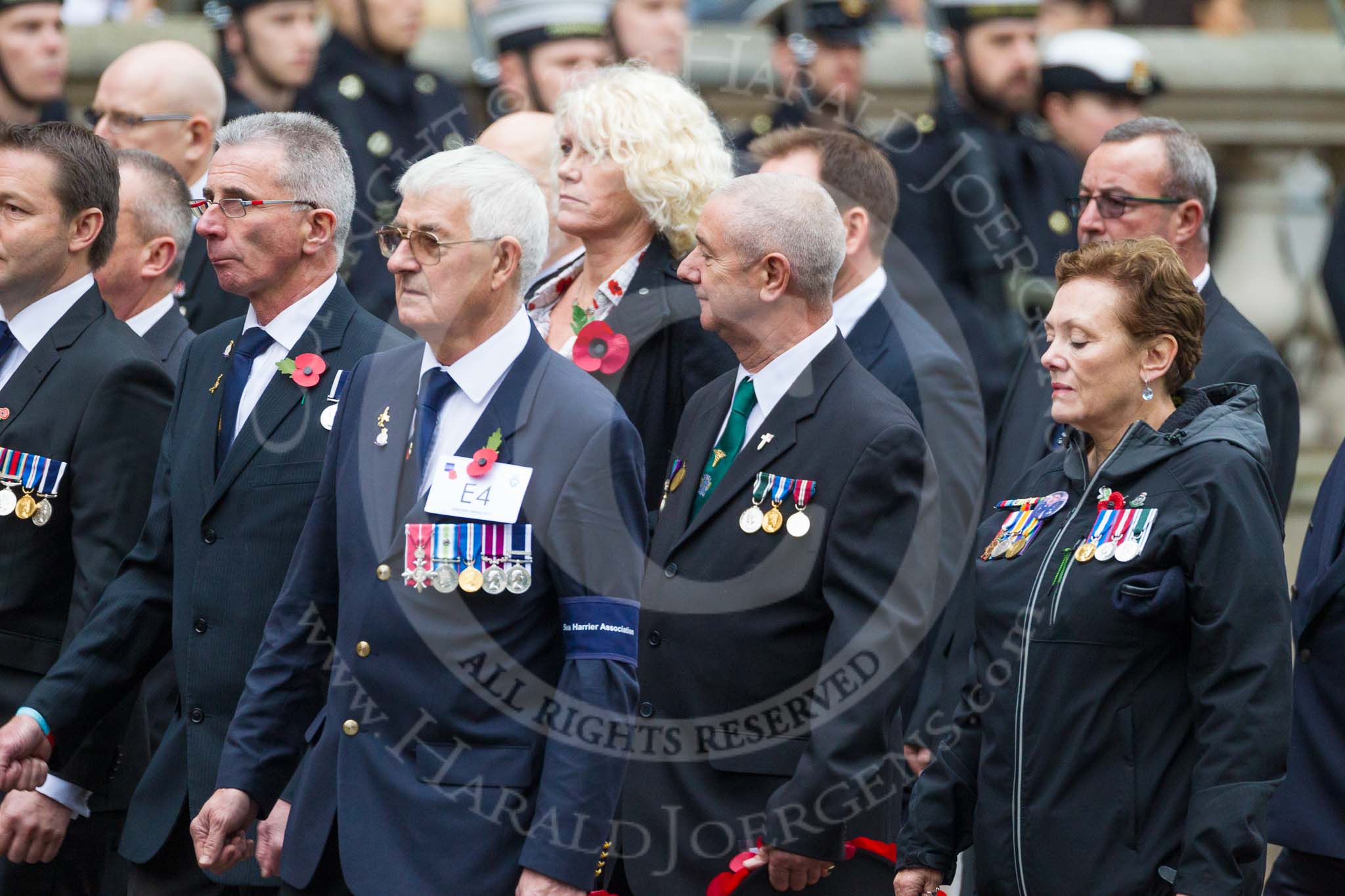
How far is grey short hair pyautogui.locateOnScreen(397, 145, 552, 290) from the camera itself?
434cm

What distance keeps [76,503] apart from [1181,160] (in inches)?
118

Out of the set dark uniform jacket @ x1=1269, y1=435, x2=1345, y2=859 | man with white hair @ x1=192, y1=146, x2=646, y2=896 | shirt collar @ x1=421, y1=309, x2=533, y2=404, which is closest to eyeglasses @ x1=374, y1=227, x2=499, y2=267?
man with white hair @ x1=192, y1=146, x2=646, y2=896

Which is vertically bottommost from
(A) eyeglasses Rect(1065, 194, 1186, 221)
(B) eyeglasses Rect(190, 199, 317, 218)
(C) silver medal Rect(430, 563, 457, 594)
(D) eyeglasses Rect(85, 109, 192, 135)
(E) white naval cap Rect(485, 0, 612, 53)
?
(C) silver medal Rect(430, 563, 457, 594)

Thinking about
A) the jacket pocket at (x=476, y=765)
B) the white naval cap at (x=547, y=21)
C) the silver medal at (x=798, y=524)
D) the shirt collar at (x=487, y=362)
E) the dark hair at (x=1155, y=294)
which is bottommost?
the jacket pocket at (x=476, y=765)

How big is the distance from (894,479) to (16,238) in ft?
7.71

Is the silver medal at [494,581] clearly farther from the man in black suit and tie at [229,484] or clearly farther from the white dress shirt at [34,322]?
the white dress shirt at [34,322]

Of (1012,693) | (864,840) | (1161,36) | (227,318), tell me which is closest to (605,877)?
(864,840)

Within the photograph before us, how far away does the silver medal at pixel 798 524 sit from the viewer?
4.54 meters

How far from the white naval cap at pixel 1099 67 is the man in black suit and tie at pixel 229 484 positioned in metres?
3.70

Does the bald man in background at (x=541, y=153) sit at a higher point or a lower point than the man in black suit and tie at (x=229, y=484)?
higher

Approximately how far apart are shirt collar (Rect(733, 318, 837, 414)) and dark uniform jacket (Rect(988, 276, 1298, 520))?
0.69m

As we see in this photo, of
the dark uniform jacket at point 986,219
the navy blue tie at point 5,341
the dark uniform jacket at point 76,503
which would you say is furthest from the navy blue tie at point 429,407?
the dark uniform jacket at point 986,219

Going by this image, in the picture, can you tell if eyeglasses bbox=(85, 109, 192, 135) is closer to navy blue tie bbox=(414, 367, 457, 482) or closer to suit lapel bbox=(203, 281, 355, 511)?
suit lapel bbox=(203, 281, 355, 511)

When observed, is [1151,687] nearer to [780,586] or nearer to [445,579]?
[780,586]
